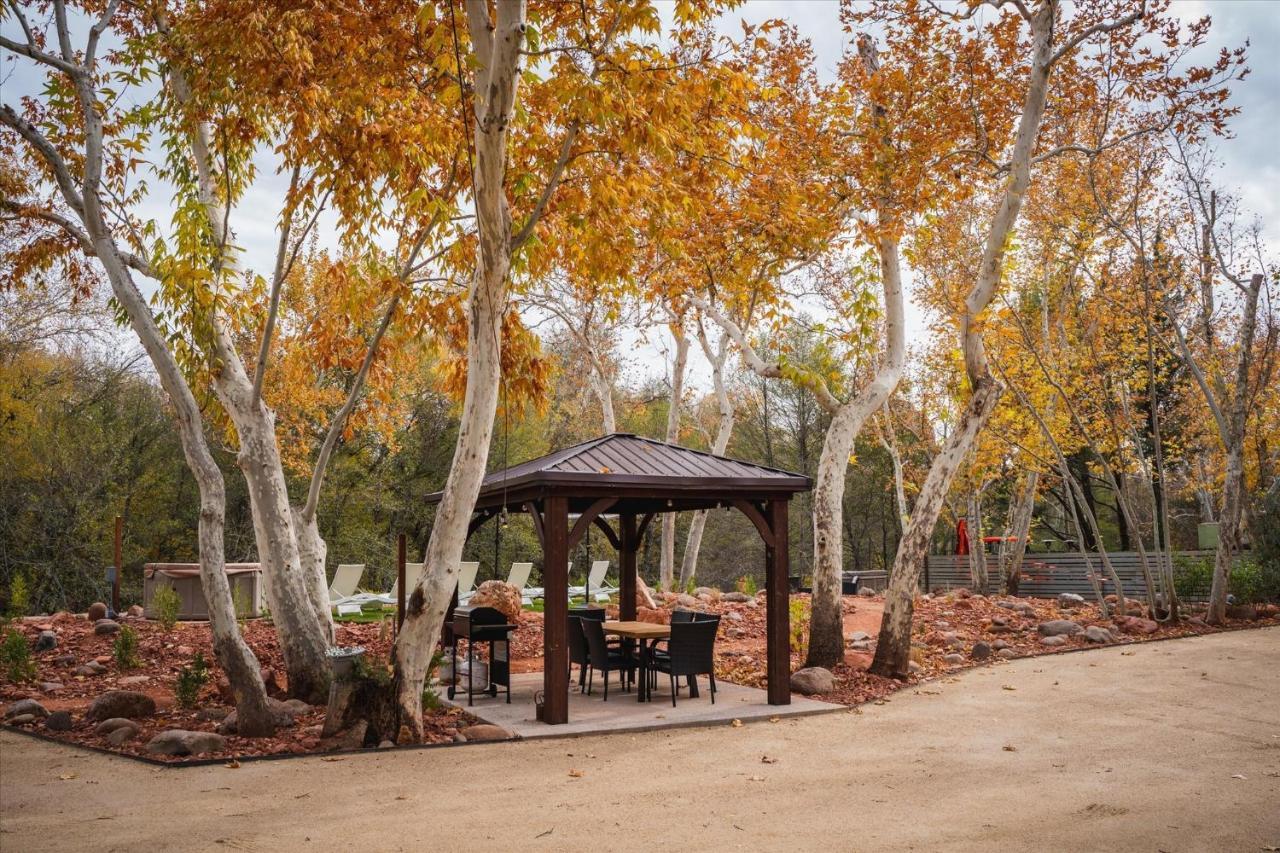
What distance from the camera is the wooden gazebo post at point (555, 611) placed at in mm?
8133

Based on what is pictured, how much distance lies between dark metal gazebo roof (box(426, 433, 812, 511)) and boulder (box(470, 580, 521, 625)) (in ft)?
14.4

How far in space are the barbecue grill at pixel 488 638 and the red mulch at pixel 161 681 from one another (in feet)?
2.20

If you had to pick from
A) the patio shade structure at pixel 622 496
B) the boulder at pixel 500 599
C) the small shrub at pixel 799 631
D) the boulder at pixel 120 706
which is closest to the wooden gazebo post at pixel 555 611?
the patio shade structure at pixel 622 496

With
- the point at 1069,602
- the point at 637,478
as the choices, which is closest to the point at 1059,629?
the point at 1069,602

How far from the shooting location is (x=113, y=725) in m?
7.59

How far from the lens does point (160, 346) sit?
7828mm

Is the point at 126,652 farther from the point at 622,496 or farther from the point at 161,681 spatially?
the point at 622,496

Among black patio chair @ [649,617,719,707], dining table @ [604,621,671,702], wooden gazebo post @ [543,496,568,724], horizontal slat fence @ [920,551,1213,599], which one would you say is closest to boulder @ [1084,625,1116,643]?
horizontal slat fence @ [920,551,1213,599]

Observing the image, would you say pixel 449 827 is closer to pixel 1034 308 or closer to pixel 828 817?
pixel 828 817

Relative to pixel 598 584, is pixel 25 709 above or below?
below

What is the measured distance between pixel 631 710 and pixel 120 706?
168 inches

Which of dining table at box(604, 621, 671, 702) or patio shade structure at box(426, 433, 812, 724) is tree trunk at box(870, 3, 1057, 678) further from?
dining table at box(604, 621, 671, 702)

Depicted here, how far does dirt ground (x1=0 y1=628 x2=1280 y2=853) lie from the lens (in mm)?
4961

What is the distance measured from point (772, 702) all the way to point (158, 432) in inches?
773
